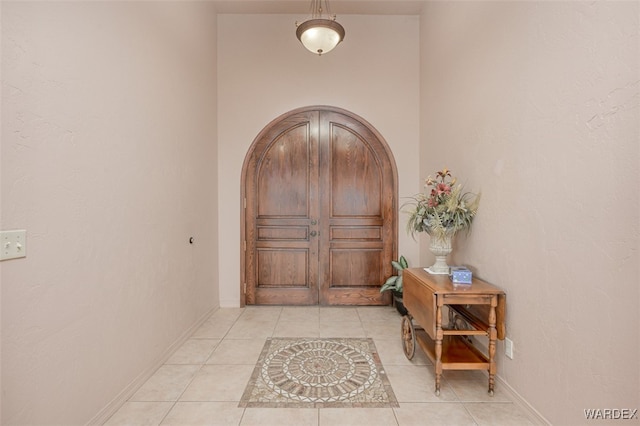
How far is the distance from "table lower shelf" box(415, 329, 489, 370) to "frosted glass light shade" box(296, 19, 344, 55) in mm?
2556

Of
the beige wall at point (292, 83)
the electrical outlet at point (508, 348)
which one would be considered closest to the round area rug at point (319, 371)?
the electrical outlet at point (508, 348)

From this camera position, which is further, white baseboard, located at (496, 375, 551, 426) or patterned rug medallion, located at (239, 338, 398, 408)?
patterned rug medallion, located at (239, 338, 398, 408)

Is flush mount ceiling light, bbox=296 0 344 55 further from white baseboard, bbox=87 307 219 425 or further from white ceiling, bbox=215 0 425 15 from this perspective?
white baseboard, bbox=87 307 219 425

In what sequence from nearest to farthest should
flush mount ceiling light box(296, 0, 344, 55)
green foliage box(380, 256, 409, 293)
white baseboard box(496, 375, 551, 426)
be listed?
white baseboard box(496, 375, 551, 426) → flush mount ceiling light box(296, 0, 344, 55) → green foliage box(380, 256, 409, 293)

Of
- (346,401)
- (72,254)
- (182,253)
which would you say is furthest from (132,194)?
(346,401)

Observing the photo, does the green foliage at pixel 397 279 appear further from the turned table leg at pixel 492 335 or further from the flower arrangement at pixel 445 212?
the turned table leg at pixel 492 335

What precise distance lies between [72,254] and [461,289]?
2.15m

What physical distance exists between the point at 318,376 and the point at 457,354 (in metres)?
0.96

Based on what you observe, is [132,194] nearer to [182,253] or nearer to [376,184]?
[182,253]

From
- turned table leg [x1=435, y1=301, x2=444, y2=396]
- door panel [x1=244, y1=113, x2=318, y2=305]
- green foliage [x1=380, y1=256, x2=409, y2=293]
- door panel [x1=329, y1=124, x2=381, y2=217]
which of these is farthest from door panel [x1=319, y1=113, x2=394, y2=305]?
turned table leg [x1=435, y1=301, x2=444, y2=396]

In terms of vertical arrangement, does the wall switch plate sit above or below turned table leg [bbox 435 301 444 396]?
above

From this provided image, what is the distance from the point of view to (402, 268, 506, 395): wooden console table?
1.78 m

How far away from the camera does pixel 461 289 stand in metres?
1.82

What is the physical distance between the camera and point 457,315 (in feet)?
7.40
